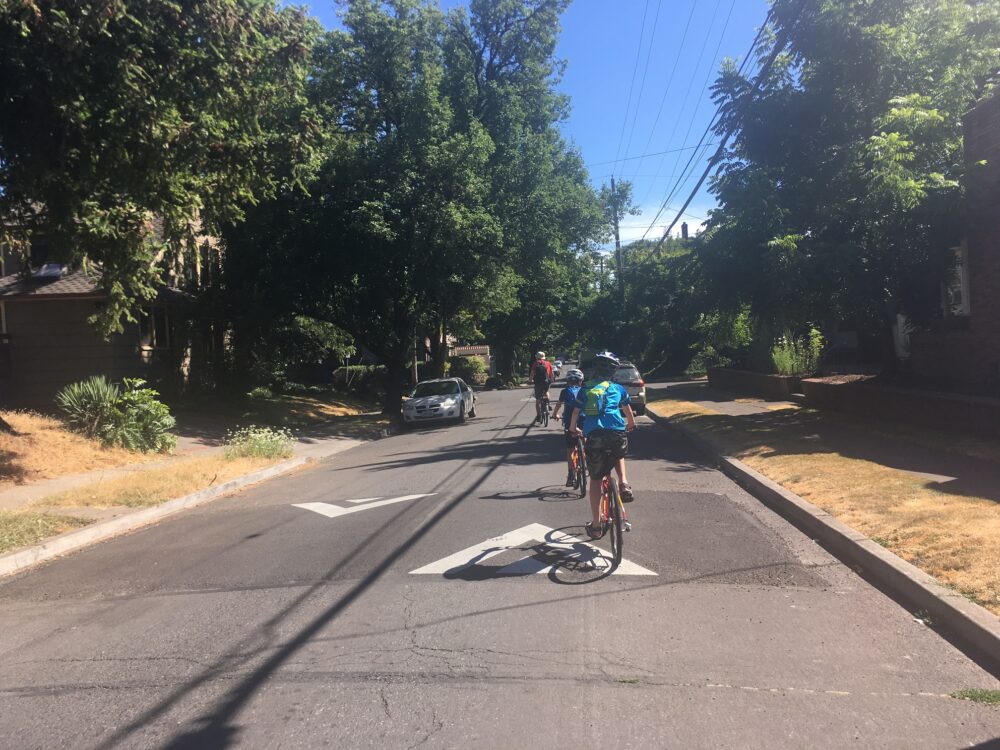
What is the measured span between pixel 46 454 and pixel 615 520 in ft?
37.1

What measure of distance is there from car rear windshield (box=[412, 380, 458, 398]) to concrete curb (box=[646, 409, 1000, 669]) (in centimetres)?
1486

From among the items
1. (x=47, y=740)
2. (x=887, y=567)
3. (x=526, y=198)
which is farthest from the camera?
(x=526, y=198)

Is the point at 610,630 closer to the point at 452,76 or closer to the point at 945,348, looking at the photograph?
the point at 945,348

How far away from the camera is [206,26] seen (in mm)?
11016

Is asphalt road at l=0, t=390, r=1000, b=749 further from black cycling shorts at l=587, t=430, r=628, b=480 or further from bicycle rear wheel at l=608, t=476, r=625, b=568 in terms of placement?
black cycling shorts at l=587, t=430, r=628, b=480

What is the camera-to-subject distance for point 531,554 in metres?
7.16

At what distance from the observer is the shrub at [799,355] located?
2363 centimetres

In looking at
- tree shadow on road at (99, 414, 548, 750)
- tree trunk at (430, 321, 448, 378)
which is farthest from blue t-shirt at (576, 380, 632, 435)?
tree trunk at (430, 321, 448, 378)

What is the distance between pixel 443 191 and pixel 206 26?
12065mm

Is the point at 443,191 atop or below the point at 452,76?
below

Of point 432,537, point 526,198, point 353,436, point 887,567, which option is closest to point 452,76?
point 526,198

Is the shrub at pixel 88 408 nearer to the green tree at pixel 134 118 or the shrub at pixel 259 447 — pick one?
the green tree at pixel 134 118

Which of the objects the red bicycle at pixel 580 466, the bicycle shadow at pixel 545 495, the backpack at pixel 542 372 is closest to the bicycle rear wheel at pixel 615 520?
the bicycle shadow at pixel 545 495

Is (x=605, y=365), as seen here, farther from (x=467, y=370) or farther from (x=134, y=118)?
(x=467, y=370)
